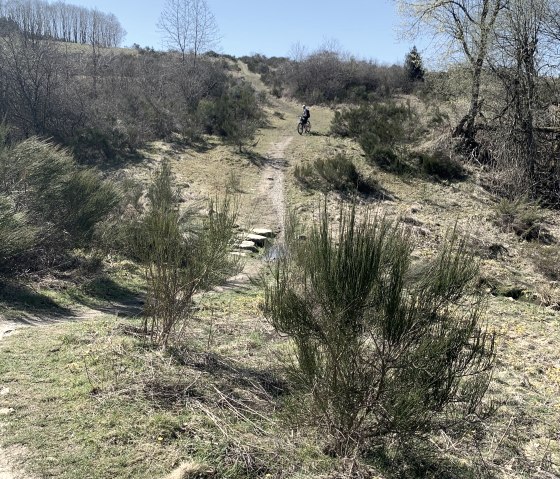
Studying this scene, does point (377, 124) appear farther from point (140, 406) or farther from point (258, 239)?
point (140, 406)

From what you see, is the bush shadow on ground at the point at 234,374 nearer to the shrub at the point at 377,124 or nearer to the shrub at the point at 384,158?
the shrub at the point at 384,158

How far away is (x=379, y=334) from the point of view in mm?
3676

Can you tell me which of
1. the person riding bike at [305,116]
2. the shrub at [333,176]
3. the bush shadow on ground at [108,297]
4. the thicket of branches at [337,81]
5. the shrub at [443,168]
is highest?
the thicket of branches at [337,81]

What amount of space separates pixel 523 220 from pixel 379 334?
12713 mm

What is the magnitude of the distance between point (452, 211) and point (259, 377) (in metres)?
12.3

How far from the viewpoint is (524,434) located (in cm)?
499

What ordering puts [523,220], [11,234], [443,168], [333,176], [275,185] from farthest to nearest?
[443,168], [275,185], [333,176], [523,220], [11,234]

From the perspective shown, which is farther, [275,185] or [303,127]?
[303,127]

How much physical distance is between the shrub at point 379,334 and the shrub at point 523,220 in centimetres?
1180

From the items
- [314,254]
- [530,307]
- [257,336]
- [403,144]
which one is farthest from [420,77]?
[314,254]

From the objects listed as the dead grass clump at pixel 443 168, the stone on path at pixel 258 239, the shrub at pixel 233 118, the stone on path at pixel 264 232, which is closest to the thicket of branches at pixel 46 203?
the stone on path at pixel 258 239

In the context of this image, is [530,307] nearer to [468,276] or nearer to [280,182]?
[468,276]

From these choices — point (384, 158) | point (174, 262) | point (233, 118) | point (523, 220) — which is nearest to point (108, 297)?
point (174, 262)

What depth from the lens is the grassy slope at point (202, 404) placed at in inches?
149
